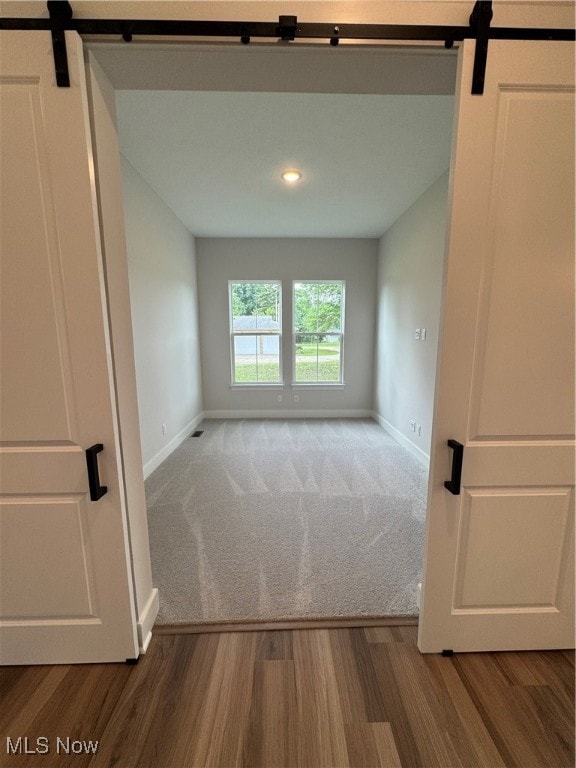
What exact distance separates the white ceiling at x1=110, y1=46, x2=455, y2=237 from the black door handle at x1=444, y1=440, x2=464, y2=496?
1364mm

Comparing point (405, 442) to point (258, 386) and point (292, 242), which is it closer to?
point (258, 386)

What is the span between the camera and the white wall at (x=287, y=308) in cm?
486

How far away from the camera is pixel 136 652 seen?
130 centimetres

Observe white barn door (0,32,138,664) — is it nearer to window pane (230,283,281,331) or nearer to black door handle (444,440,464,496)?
black door handle (444,440,464,496)

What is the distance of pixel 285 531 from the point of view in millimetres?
2180

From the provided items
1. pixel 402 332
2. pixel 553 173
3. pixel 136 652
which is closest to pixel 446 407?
pixel 553 173

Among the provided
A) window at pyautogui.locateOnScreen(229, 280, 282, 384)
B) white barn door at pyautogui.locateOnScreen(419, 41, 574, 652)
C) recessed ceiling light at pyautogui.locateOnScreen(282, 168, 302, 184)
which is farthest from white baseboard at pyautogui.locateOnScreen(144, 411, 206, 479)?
recessed ceiling light at pyautogui.locateOnScreen(282, 168, 302, 184)

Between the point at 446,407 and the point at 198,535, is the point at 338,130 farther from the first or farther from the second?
the point at 198,535

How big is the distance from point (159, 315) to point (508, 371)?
3305 mm

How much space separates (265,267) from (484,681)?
497 centimetres

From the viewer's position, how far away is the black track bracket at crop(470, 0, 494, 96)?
94 cm

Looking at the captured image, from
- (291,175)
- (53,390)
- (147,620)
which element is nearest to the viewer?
(53,390)

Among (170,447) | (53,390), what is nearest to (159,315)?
(170,447)

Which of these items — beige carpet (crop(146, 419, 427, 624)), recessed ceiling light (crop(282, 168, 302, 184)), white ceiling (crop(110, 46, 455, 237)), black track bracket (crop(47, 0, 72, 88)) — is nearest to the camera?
black track bracket (crop(47, 0, 72, 88))
